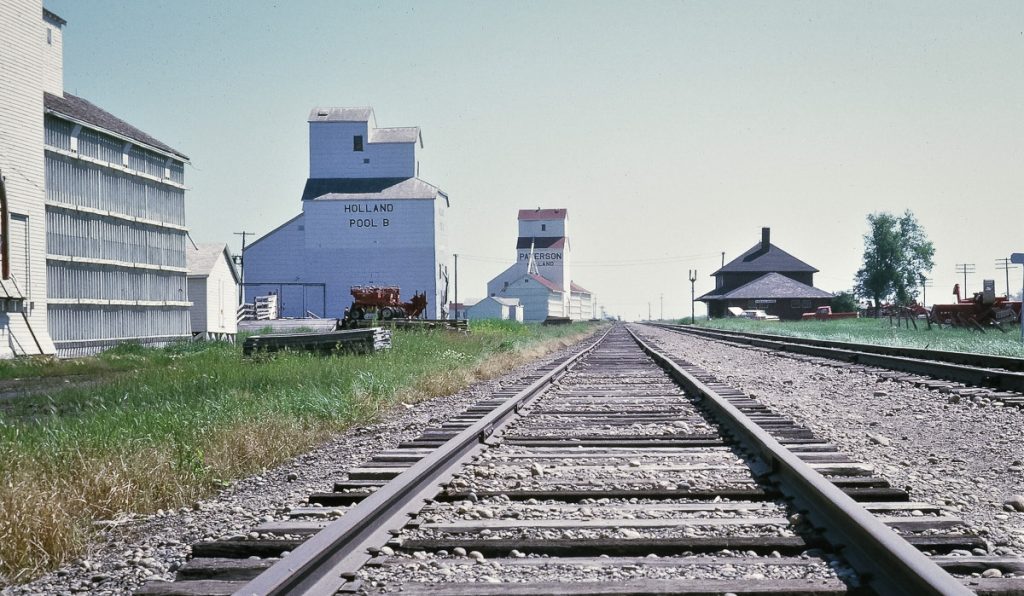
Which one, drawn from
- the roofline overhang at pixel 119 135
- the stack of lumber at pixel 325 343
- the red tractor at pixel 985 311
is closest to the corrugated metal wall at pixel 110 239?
the roofline overhang at pixel 119 135

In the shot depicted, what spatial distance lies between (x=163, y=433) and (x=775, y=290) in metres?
86.2

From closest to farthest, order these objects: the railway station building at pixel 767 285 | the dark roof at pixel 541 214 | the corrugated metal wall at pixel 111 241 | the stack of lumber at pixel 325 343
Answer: the stack of lumber at pixel 325 343
the corrugated metal wall at pixel 111 241
the railway station building at pixel 767 285
the dark roof at pixel 541 214

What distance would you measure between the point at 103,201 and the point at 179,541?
25.4 metres

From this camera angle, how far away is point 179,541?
13.1ft

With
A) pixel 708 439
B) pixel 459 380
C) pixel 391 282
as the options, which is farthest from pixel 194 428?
pixel 391 282

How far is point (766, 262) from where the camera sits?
99938mm

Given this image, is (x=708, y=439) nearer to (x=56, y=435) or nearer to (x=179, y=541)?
(x=179, y=541)

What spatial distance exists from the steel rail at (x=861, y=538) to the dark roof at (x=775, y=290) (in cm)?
8502

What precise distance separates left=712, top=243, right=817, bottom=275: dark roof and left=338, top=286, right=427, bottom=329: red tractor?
65.6m

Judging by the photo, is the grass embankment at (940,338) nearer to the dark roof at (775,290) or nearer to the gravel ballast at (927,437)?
the gravel ballast at (927,437)

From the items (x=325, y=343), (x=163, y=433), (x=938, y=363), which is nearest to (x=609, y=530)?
(x=163, y=433)

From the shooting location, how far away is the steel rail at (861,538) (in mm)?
2791

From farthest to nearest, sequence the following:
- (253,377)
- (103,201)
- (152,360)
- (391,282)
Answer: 1. (391,282)
2. (103,201)
3. (152,360)
4. (253,377)

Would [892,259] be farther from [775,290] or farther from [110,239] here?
[110,239]
